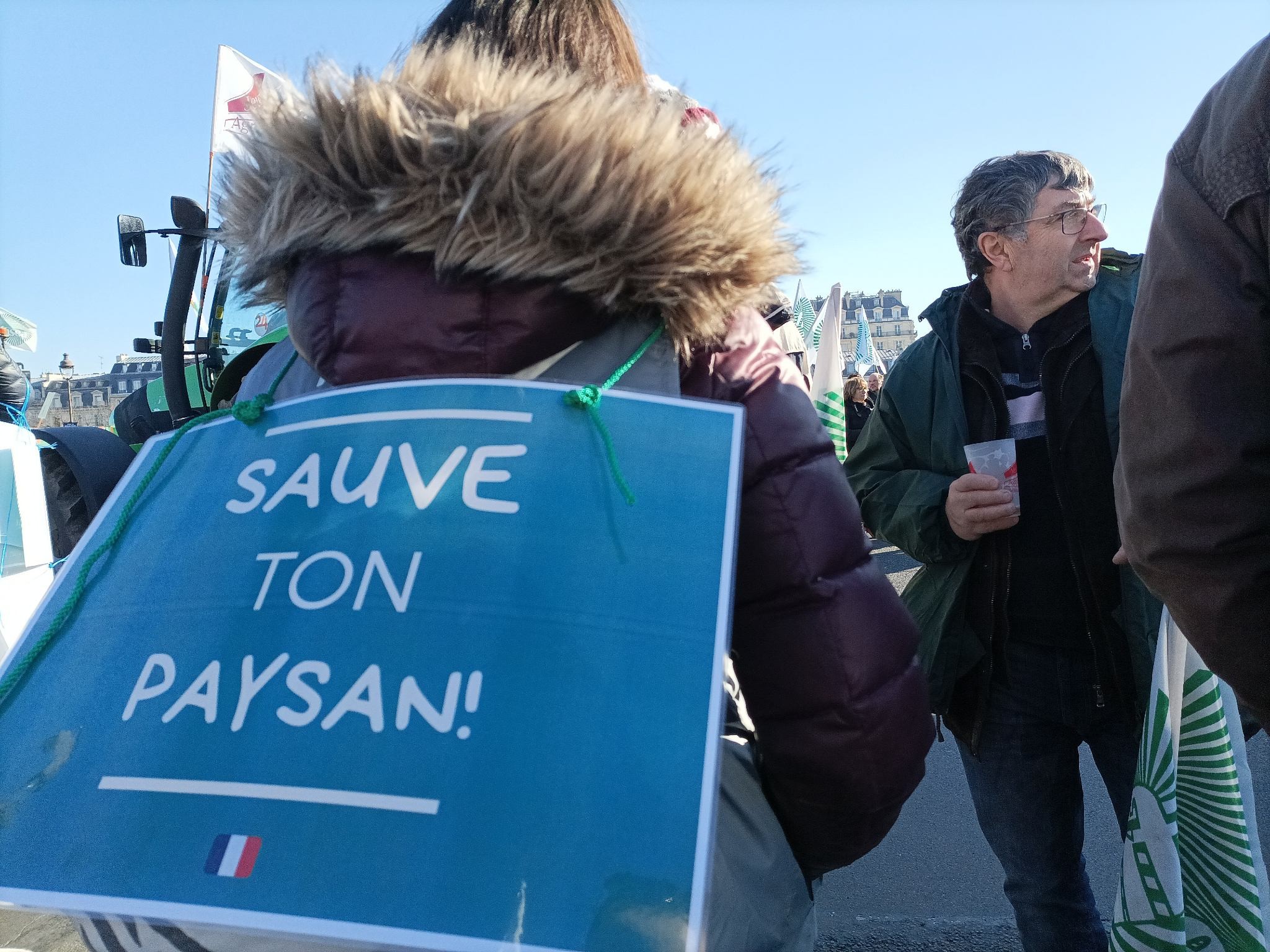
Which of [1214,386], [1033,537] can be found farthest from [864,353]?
[1214,386]

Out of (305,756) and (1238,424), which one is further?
(1238,424)

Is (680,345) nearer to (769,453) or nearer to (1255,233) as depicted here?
(769,453)

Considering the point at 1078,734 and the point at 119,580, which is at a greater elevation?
the point at 119,580

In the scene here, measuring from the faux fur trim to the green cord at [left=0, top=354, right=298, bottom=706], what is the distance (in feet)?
0.52

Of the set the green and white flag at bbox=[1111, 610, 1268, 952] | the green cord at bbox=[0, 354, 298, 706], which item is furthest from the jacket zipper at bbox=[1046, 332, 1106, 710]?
the green cord at bbox=[0, 354, 298, 706]

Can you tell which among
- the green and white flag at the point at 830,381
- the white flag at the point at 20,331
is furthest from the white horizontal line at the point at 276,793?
the white flag at the point at 20,331

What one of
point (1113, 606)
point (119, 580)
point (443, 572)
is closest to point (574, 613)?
point (443, 572)

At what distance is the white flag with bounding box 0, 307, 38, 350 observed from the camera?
782 cm

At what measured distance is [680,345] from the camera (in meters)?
0.99

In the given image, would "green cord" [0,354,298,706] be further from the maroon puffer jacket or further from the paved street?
the paved street

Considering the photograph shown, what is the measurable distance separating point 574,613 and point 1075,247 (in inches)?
72.5

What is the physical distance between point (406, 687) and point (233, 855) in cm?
19

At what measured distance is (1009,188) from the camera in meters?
2.20

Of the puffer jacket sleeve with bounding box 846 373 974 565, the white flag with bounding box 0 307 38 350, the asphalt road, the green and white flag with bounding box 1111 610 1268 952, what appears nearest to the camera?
the green and white flag with bounding box 1111 610 1268 952
